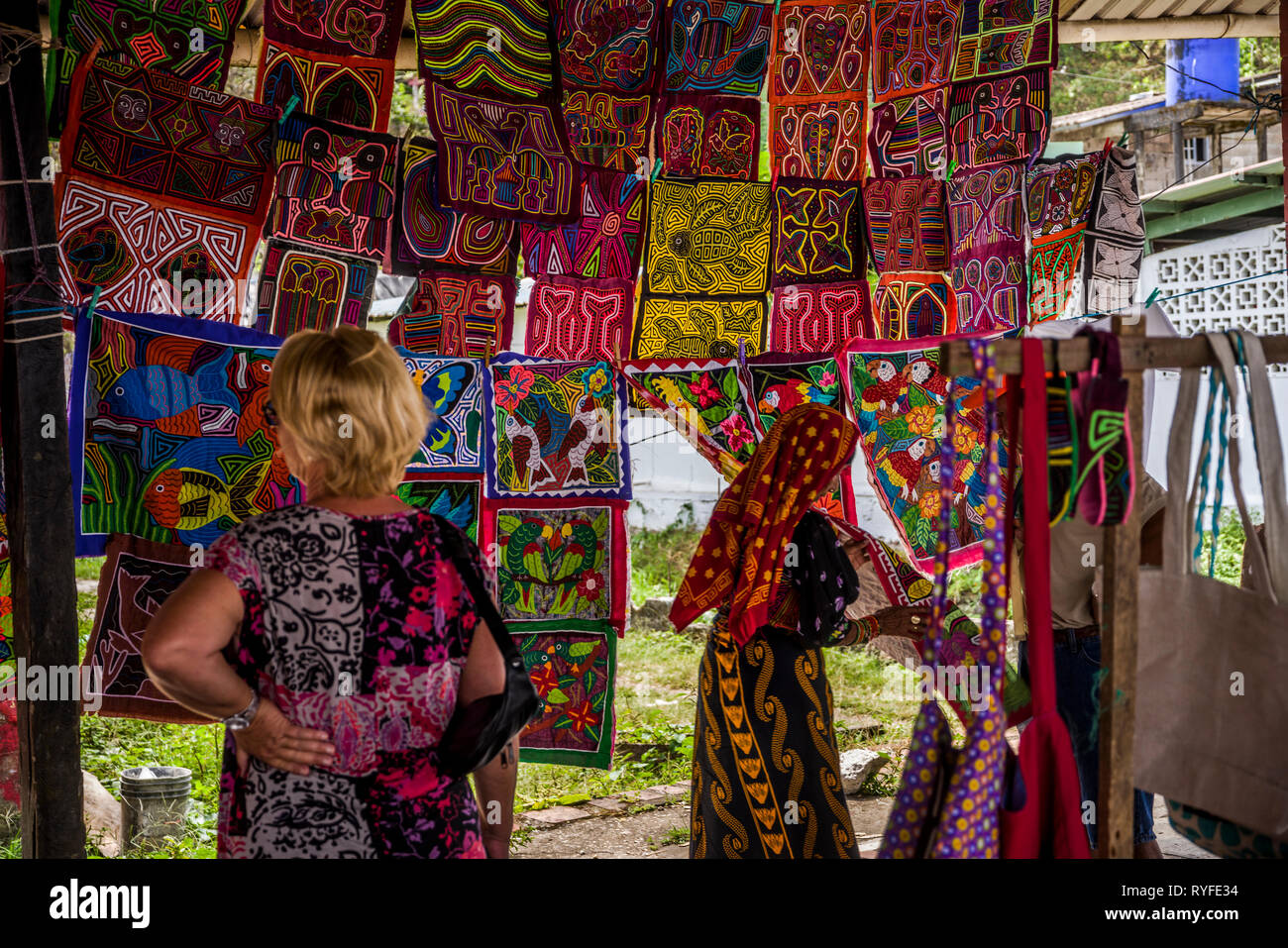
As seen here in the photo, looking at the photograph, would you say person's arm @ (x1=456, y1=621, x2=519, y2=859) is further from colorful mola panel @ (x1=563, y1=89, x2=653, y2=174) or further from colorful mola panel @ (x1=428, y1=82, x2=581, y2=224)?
colorful mola panel @ (x1=563, y1=89, x2=653, y2=174)

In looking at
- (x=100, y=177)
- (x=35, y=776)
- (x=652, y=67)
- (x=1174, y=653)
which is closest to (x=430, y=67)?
(x=652, y=67)

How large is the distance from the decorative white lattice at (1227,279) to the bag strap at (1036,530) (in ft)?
21.1

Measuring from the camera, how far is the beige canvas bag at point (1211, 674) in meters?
1.95

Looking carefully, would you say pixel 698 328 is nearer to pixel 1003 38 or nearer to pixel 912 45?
pixel 912 45

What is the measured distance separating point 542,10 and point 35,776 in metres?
2.56

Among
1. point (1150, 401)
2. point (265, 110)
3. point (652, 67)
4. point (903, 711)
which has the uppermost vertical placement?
point (652, 67)

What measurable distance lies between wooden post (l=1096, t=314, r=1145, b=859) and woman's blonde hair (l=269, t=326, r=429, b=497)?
1195mm

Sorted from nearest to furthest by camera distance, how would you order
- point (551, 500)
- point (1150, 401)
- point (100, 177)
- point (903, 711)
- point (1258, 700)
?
point (1258, 700)
point (100, 177)
point (1150, 401)
point (551, 500)
point (903, 711)

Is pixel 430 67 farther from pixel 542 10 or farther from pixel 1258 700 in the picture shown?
pixel 1258 700

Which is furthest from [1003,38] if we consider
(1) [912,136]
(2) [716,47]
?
(2) [716,47]

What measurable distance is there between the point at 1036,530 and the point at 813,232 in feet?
6.88

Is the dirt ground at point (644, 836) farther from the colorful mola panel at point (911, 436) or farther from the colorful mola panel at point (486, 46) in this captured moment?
the colorful mola panel at point (486, 46)

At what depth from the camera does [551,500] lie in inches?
139

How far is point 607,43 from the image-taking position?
11.5ft
